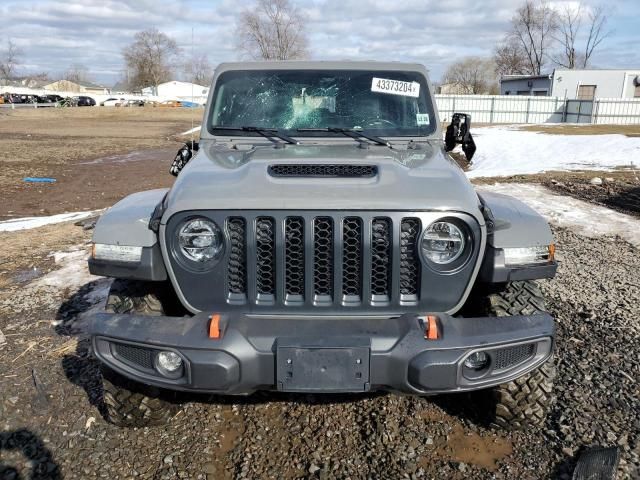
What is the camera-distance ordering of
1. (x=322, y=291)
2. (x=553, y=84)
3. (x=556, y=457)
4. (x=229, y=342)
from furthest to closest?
(x=553, y=84) < (x=556, y=457) < (x=322, y=291) < (x=229, y=342)

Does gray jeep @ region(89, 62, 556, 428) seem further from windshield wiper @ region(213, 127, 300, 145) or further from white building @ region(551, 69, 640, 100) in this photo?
white building @ region(551, 69, 640, 100)

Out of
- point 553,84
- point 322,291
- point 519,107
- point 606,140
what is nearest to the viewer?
point 322,291

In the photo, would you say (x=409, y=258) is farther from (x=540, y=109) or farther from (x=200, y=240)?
(x=540, y=109)

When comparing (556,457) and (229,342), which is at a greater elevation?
(229,342)

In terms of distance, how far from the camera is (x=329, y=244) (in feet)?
8.48

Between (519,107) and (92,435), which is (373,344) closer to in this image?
(92,435)

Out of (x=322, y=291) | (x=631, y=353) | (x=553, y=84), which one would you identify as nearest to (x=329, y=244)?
(x=322, y=291)

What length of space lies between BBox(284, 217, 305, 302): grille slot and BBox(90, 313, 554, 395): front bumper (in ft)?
0.50

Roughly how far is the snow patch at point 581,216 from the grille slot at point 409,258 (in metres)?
5.21

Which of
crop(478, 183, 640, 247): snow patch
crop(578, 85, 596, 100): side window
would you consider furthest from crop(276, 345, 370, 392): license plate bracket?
crop(578, 85, 596, 100): side window

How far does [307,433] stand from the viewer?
316 cm

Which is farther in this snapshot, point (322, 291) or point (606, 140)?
point (606, 140)

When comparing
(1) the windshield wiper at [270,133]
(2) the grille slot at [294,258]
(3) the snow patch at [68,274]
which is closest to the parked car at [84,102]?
(3) the snow patch at [68,274]

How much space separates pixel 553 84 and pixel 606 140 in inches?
1291
